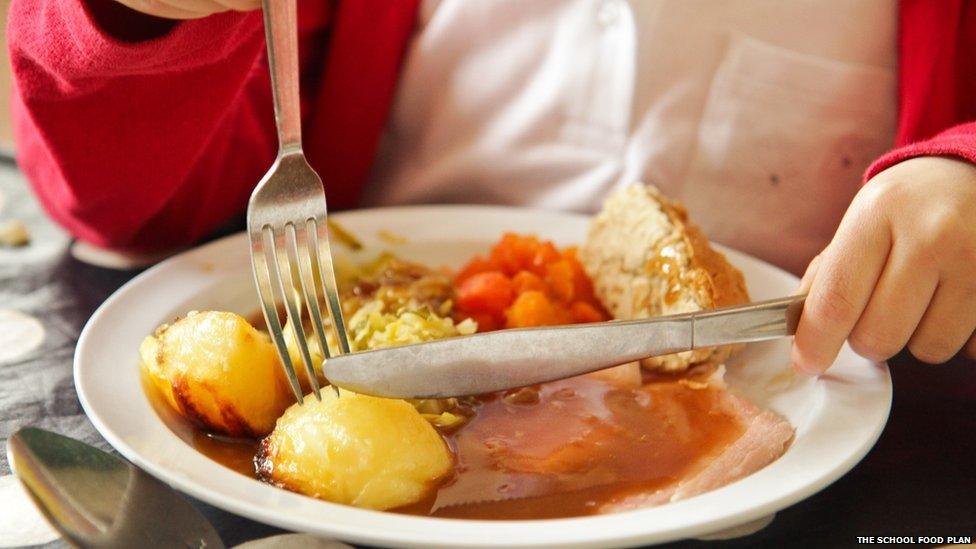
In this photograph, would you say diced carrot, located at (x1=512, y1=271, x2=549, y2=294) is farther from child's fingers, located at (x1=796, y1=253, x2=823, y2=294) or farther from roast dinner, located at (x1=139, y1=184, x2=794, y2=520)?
child's fingers, located at (x1=796, y1=253, x2=823, y2=294)

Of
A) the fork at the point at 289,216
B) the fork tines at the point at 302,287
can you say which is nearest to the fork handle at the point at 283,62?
the fork at the point at 289,216

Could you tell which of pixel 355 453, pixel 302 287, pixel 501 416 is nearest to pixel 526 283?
pixel 501 416

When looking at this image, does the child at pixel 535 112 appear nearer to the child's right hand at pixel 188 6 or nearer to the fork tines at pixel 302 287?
the child's right hand at pixel 188 6

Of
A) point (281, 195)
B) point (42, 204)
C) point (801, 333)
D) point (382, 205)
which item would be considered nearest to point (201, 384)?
point (281, 195)

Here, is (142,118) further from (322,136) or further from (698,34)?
(698,34)

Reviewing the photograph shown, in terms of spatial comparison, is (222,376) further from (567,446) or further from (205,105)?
(205,105)

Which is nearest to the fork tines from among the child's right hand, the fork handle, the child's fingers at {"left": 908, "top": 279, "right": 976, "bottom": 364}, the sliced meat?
the fork handle
